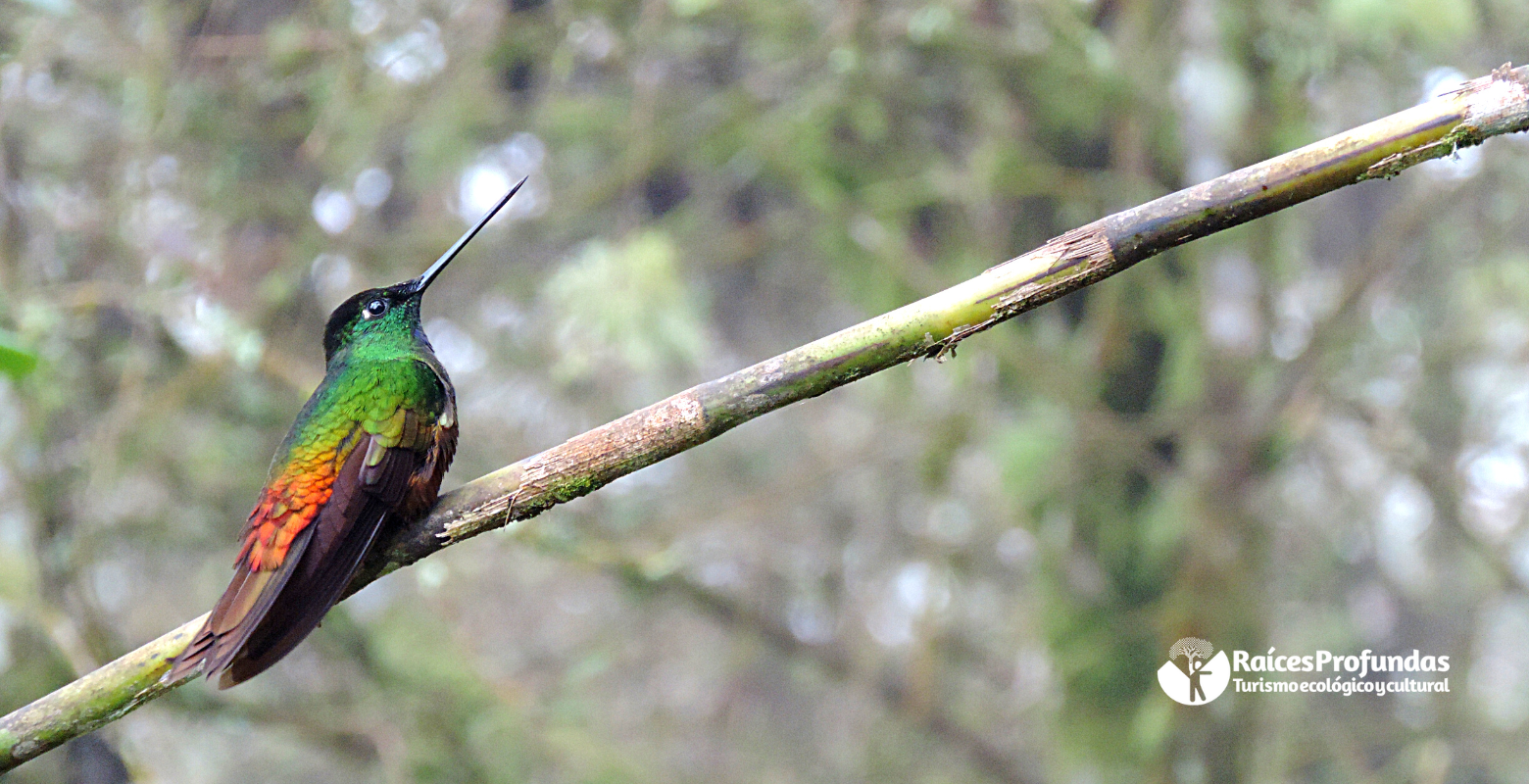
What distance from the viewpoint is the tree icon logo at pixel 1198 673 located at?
513 centimetres

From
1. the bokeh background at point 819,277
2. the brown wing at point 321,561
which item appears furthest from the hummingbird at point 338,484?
the bokeh background at point 819,277

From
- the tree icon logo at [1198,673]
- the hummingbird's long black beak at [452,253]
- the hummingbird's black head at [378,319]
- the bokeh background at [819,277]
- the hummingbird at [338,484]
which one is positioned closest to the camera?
the hummingbird at [338,484]

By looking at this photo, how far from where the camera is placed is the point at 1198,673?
5.18 meters

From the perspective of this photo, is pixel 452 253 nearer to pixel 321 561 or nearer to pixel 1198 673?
pixel 321 561

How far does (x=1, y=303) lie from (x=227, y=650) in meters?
2.31

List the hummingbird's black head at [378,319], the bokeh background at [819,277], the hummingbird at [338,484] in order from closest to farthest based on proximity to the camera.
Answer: the hummingbird at [338,484] < the hummingbird's black head at [378,319] < the bokeh background at [819,277]

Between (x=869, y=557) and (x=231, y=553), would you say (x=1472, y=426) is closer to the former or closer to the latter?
(x=869, y=557)

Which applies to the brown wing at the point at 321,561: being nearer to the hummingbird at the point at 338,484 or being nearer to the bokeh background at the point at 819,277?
the hummingbird at the point at 338,484

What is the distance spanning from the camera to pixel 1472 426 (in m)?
7.04

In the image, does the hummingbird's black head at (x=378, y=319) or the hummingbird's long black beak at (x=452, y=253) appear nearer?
the hummingbird's long black beak at (x=452, y=253)

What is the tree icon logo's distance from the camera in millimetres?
5129

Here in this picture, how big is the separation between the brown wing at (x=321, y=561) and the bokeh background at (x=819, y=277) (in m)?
1.36

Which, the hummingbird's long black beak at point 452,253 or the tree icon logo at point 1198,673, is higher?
the tree icon logo at point 1198,673

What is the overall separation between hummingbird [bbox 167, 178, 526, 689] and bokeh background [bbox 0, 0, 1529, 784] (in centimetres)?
112
